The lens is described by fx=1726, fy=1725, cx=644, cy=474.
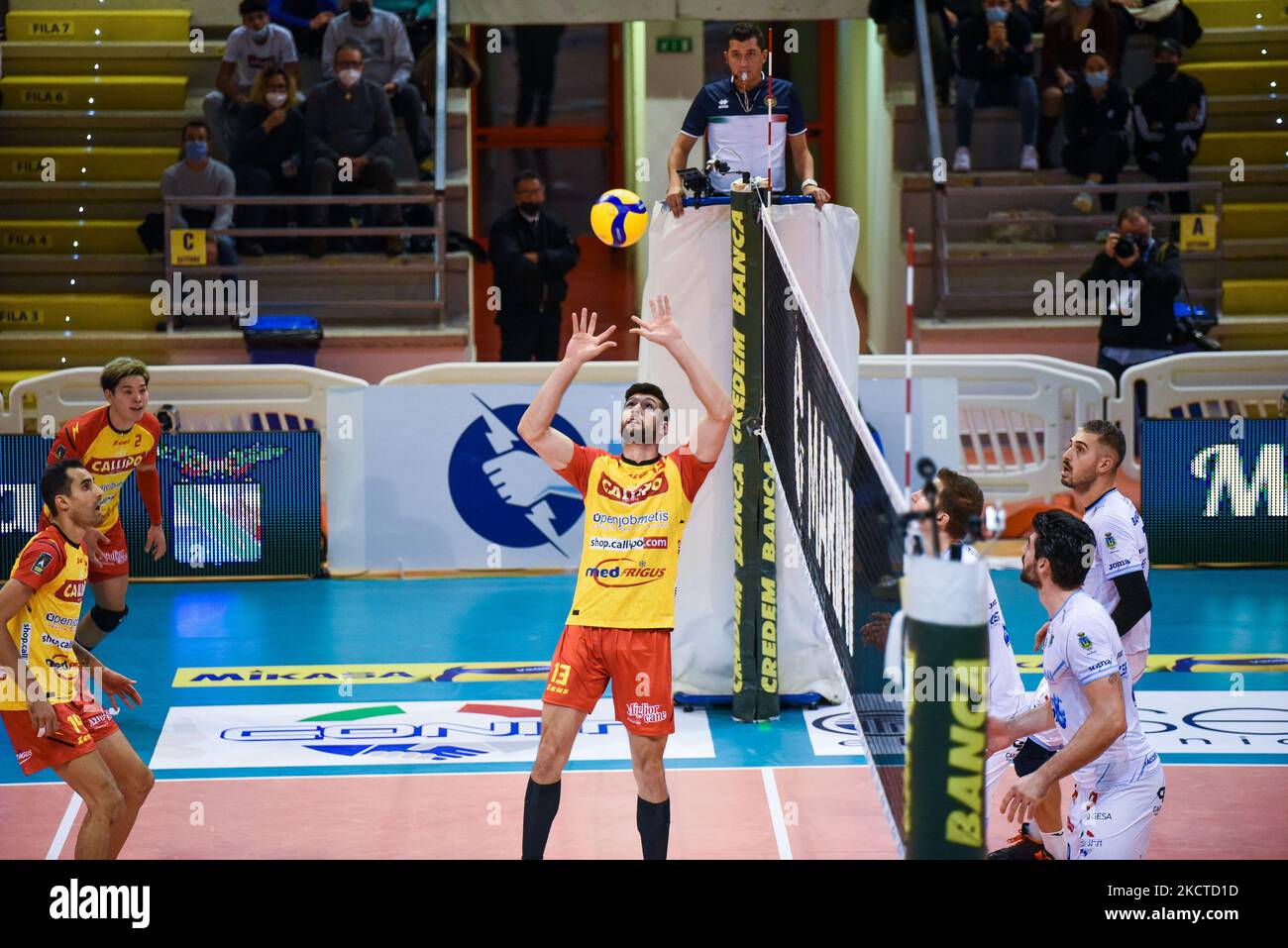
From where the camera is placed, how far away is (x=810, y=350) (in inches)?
313

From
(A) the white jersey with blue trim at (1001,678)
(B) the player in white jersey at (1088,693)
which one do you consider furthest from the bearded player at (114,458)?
(B) the player in white jersey at (1088,693)

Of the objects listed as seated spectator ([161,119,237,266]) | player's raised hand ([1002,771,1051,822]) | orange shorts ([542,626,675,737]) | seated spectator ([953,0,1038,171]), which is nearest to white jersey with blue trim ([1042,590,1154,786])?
player's raised hand ([1002,771,1051,822])

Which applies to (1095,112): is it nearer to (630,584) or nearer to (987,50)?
(987,50)

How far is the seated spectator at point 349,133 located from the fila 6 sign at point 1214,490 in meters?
8.60

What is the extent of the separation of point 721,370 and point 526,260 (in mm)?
6864

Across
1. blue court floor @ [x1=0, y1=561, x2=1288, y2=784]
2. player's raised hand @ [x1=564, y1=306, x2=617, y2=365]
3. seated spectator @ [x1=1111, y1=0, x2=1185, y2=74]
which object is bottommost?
blue court floor @ [x1=0, y1=561, x2=1288, y2=784]

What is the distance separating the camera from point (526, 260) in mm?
16656

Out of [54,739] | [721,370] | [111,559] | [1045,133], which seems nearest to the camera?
[54,739]

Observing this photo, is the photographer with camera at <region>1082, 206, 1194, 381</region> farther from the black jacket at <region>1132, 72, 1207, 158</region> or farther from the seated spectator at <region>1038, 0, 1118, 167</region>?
the seated spectator at <region>1038, 0, 1118, 167</region>

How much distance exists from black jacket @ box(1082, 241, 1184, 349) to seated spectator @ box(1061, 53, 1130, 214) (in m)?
2.72

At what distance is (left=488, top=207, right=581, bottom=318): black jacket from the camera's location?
16.6 meters

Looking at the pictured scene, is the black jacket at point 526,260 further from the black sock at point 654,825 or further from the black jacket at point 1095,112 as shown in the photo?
the black sock at point 654,825

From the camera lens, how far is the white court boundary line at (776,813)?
27.7 ft

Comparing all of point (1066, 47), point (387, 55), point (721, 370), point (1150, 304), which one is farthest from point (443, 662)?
point (1066, 47)
